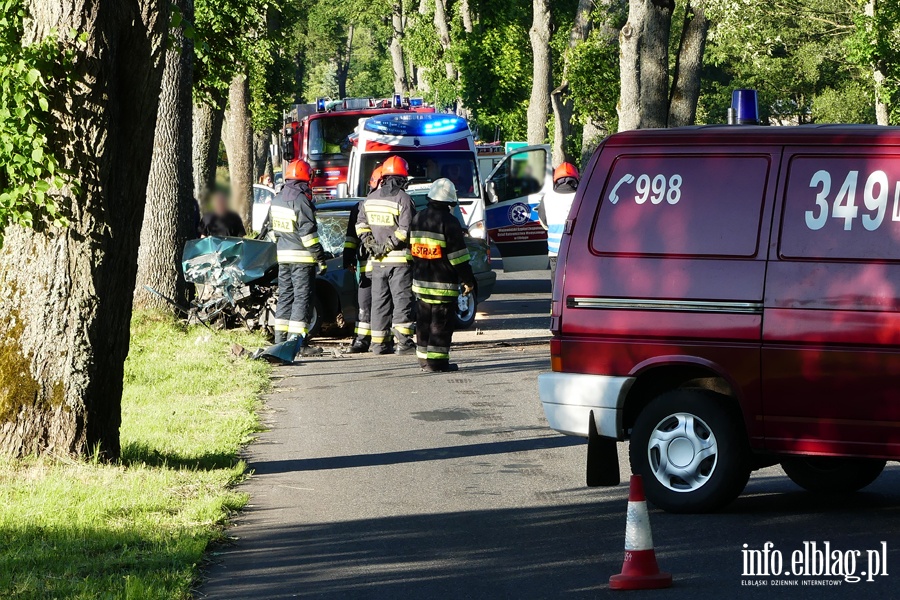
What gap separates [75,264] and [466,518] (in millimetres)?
2892

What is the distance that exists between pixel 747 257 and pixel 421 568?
93.6 inches

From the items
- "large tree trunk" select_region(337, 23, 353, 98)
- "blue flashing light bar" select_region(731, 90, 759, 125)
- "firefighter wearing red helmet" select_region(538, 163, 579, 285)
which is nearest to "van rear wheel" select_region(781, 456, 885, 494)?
"blue flashing light bar" select_region(731, 90, 759, 125)

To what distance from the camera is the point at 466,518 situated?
7660 mm

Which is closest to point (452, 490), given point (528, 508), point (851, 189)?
point (528, 508)

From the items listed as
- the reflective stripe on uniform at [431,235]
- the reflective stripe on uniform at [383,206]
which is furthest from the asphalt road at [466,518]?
the reflective stripe on uniform at [383,206]

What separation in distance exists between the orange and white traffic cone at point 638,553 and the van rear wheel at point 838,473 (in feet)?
7.24

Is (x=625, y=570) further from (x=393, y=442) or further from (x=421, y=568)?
(x=393, y=442)

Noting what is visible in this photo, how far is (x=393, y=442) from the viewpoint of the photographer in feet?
33.2

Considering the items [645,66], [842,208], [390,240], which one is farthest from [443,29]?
[842,208]

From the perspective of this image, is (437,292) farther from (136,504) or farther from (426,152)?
(426,152)

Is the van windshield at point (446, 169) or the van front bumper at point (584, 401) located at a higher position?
the van windshield at point (446, 169)

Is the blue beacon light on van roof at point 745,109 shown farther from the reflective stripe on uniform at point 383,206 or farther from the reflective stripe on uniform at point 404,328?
the reflective stripe on uniform at point 404,328

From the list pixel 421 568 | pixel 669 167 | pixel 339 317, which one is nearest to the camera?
pixel 421 568

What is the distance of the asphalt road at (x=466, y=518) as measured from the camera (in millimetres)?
6293
